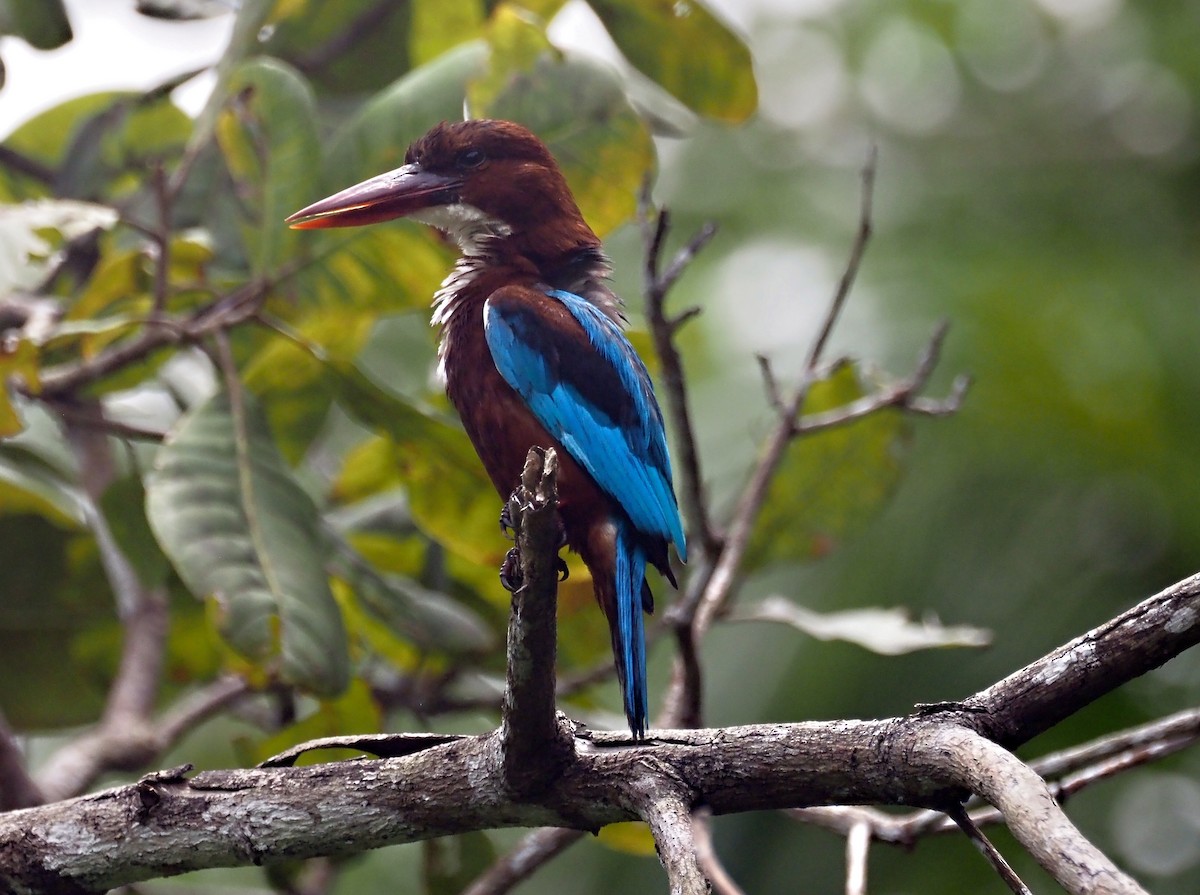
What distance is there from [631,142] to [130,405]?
5.61 feet

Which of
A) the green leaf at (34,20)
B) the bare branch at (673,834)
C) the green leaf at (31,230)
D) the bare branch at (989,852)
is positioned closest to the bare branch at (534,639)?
the bare branch at (673,834)

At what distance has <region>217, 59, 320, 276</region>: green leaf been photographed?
2719 millimetres

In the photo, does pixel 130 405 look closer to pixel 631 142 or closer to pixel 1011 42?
pixel 631 142

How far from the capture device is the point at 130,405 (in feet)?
11.9

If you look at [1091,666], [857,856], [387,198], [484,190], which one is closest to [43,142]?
[387,198]

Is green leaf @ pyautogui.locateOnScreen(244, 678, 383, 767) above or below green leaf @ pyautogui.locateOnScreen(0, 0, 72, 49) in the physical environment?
below

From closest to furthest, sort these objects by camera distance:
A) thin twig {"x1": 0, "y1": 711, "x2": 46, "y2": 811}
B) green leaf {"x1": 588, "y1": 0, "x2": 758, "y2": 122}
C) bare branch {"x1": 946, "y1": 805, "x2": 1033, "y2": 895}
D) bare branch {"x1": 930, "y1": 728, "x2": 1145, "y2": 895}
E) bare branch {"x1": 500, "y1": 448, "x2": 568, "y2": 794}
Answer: bare branch {"x1": 930, "y1": 728, "x2": 1145, "y2": 895}, bare branch {"x1": 946, "y1": 805, "x2": 1033, "y2": 895}, bare branch {"x1": 500, "y1": 448, "x2": 568, "y2": 794}, thin twig {"x1": 0, "y1": 711, "x2": 46, "y2": 811}, green leaf {"x1": 588, "y1": 0, "x2": 758, "y2": 122}

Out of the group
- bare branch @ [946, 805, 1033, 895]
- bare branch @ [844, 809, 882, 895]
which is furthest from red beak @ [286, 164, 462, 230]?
bare branch @ [946, 805, 1033, 895]

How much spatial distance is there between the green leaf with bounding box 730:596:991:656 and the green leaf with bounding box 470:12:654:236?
93 centimetres

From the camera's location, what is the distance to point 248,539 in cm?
255

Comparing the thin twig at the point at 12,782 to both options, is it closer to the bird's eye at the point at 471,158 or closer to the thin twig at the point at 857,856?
the bird's eye at the point at 471,158

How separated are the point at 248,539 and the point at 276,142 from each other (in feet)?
2.75

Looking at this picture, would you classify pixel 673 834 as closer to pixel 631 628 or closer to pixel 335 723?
pixel 631 628

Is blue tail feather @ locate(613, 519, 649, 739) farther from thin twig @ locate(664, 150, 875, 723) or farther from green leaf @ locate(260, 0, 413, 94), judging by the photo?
green leaf @ locate(260, 0, 413, 94)
